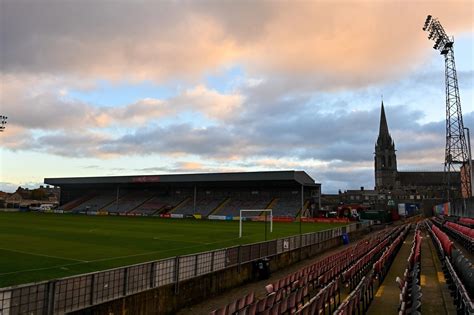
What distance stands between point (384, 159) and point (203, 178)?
112 metres

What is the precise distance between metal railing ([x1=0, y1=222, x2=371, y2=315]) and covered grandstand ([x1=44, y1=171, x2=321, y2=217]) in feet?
175

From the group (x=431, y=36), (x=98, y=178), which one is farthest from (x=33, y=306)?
(x=98, y=178)

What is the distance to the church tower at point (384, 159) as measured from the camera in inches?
6220

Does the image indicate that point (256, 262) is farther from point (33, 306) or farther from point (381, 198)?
point (381, 198)

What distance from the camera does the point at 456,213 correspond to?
48.7 metres

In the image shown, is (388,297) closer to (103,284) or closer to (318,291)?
(318,291)

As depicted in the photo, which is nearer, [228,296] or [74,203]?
[228,296]

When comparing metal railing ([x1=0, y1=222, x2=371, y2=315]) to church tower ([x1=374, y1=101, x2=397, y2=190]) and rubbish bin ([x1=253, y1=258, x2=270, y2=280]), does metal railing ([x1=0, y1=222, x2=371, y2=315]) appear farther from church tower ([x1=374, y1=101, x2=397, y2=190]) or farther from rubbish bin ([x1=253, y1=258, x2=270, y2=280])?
church tower ([x1=374, y1=101, x2=397, y2=190])

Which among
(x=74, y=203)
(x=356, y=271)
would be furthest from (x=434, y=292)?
(x=74, y=203)

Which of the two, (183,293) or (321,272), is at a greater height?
(321,272)

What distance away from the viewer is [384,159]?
159000 mm

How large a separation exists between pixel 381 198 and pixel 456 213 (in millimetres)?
83251

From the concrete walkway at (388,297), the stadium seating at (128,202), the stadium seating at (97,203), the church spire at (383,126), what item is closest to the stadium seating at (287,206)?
the stadium seating at (128,202)

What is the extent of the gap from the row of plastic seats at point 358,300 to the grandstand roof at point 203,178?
176 feet
